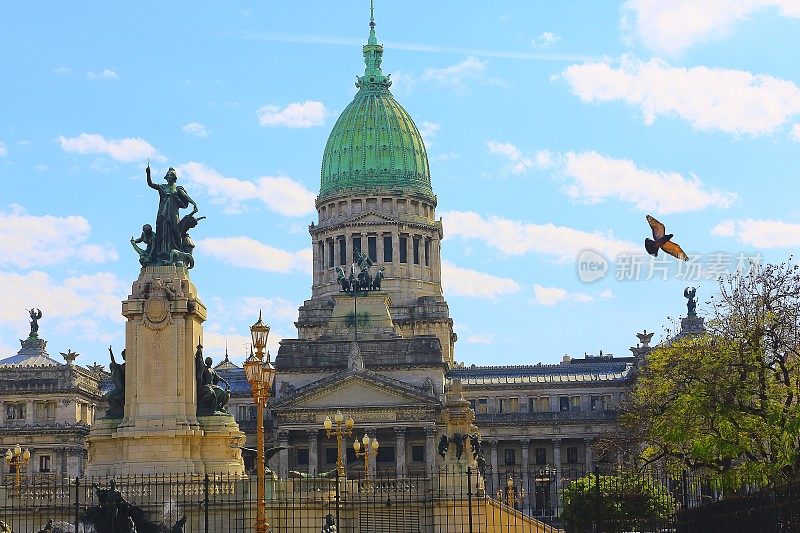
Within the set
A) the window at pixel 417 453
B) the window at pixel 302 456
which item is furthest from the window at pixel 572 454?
the window at pixel 302 456

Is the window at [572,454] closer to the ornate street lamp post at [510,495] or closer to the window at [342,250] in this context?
the window at [342,250]

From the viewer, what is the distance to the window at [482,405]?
→ 495ft

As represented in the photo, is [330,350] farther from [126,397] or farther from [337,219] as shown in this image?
[126,397]

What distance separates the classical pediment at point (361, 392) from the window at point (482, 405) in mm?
16149

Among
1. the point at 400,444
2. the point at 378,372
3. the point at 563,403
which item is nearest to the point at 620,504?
the point at 400,444

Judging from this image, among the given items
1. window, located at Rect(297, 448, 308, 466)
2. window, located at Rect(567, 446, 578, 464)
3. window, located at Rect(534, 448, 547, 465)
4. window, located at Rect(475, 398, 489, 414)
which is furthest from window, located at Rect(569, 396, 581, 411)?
window, located at Rect(297, 448, 308, 466)

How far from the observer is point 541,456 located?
149 m

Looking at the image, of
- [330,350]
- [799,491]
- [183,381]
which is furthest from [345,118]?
[799,491]

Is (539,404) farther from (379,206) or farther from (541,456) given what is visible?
(379,206)

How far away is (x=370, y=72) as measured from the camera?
550ft

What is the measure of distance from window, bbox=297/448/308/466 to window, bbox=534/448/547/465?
980 inches

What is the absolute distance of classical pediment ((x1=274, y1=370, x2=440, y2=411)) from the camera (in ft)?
443

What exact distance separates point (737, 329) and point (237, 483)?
20.8 meters

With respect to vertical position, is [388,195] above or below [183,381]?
above
